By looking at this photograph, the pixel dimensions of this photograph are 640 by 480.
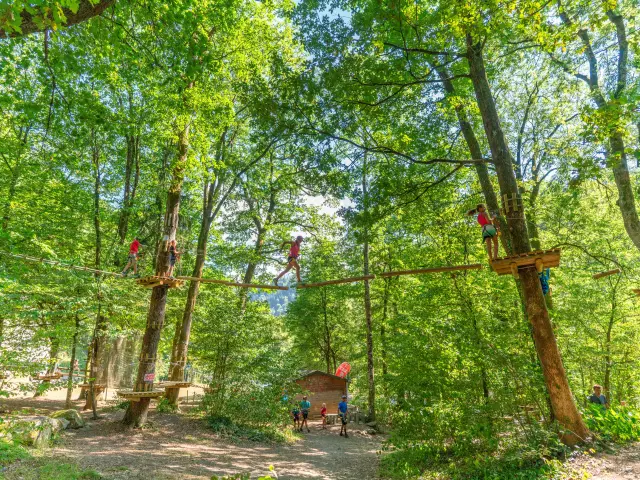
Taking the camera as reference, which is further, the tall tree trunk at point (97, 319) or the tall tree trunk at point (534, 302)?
the tall tree trunk at point (97, 319)

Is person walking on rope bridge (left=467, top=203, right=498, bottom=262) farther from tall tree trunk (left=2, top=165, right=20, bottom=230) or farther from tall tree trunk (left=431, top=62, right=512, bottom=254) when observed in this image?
tall tree trunk (left=2, top=165, right=20, bottom=230)

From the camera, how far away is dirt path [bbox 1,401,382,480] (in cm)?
750

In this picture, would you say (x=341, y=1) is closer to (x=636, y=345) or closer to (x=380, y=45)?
(x=380, y=45)

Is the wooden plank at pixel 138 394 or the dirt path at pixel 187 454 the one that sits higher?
the wooden plank at pixel 138 394

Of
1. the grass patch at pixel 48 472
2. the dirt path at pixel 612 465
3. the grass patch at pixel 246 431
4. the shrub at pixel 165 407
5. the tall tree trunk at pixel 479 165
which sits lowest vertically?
the grass patch at pixel 246 431

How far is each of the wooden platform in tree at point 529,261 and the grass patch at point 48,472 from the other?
8.13 meters

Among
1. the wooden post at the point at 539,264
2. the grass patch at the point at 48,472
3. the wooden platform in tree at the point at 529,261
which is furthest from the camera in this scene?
the wooden post at the point at 539,264

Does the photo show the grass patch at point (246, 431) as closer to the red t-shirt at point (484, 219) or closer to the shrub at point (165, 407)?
the shrub at point (165, 407)

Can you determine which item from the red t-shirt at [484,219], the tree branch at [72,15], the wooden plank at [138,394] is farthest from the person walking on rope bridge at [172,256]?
the red t-shirt at [484,219]

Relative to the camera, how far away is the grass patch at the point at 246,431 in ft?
40.1

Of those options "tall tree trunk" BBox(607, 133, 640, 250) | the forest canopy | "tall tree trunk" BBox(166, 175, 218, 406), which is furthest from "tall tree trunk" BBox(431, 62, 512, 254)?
"tall tree trunk" BBox(166, 175, 218, 406)

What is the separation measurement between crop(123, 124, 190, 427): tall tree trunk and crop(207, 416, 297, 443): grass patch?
2.62 m

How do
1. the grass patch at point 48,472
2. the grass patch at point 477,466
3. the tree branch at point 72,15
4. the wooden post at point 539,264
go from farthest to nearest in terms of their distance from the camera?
the wooden post at point 539,264
the grass patch at point 477,466
the grass patch at point 48,472
the tree branch at point 72,15

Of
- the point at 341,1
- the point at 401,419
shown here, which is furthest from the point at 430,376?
the point at 341,1
